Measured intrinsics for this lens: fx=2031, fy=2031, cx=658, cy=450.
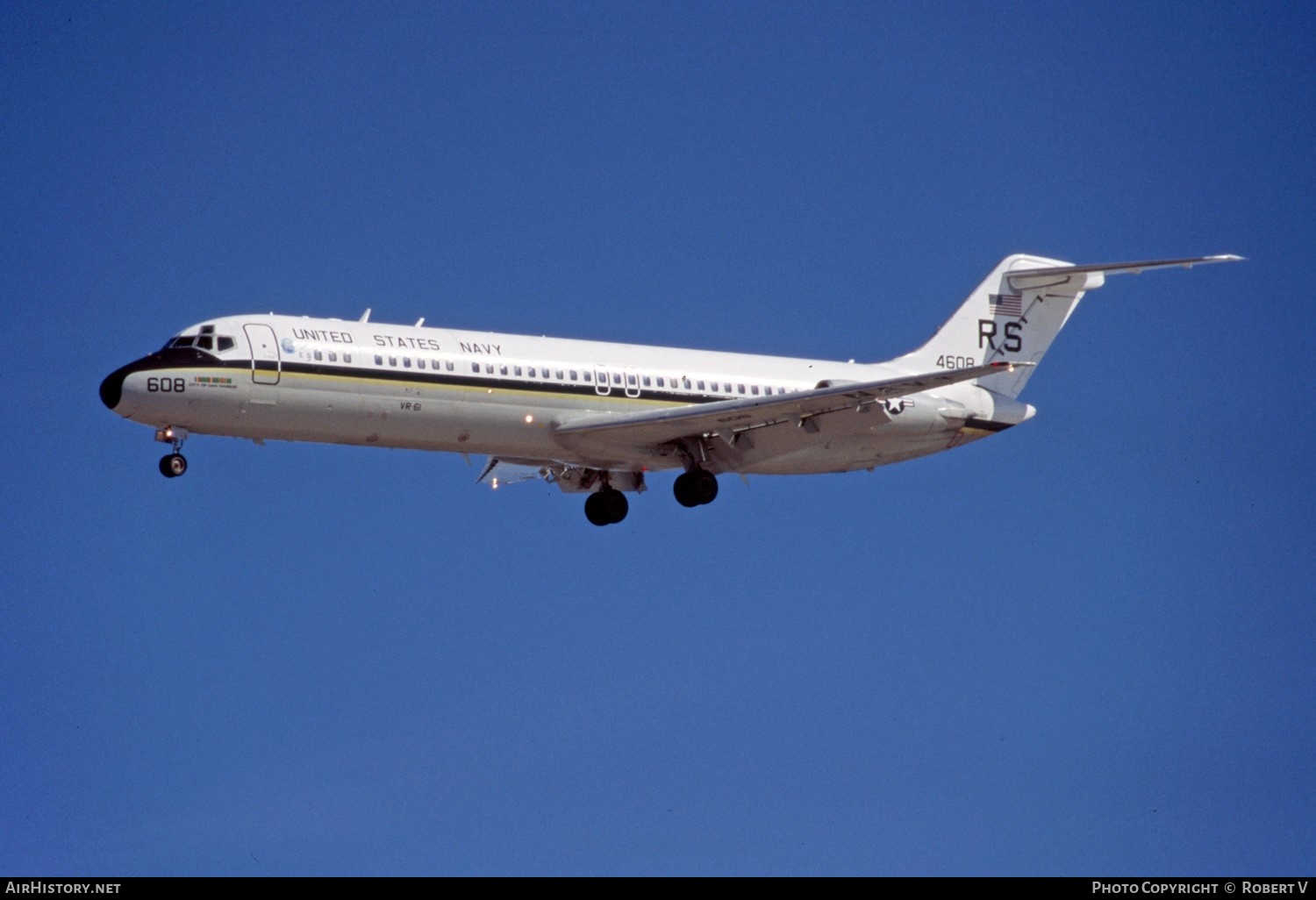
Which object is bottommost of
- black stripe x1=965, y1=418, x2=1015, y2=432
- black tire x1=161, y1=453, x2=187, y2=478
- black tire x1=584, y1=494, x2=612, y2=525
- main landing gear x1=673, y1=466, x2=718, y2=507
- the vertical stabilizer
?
black tire x1=161, y1=453, x2=187, y2=478

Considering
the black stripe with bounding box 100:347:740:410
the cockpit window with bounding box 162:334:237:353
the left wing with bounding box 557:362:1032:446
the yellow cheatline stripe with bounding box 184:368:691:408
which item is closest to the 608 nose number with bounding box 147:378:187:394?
the black stripe with bounding box 100:347:740:410

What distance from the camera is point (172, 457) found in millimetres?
37656

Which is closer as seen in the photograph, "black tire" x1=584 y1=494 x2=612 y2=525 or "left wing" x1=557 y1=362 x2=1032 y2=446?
"left wing" x1=557 y1=362 x2=1032 y2=446

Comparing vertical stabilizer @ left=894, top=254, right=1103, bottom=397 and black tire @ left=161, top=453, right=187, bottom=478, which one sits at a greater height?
vertical stabilizer @ left=894, top=254, right=1103, bottom=397

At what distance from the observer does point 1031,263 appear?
156 ft

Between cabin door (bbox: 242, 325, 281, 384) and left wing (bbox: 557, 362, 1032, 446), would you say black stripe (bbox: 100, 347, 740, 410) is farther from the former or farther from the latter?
left wing (bbox: 557, 362, 1032, 446)

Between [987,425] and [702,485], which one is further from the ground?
[987,425]

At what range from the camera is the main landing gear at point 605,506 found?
43906 millimetres

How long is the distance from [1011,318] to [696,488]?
983 cm

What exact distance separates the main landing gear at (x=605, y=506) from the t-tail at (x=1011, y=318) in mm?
7530

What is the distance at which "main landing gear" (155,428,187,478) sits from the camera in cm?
3756

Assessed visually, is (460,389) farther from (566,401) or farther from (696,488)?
(696,488)

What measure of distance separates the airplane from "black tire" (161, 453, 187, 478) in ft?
0.12

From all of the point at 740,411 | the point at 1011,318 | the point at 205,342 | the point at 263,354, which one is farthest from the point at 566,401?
the point at 1011,318
